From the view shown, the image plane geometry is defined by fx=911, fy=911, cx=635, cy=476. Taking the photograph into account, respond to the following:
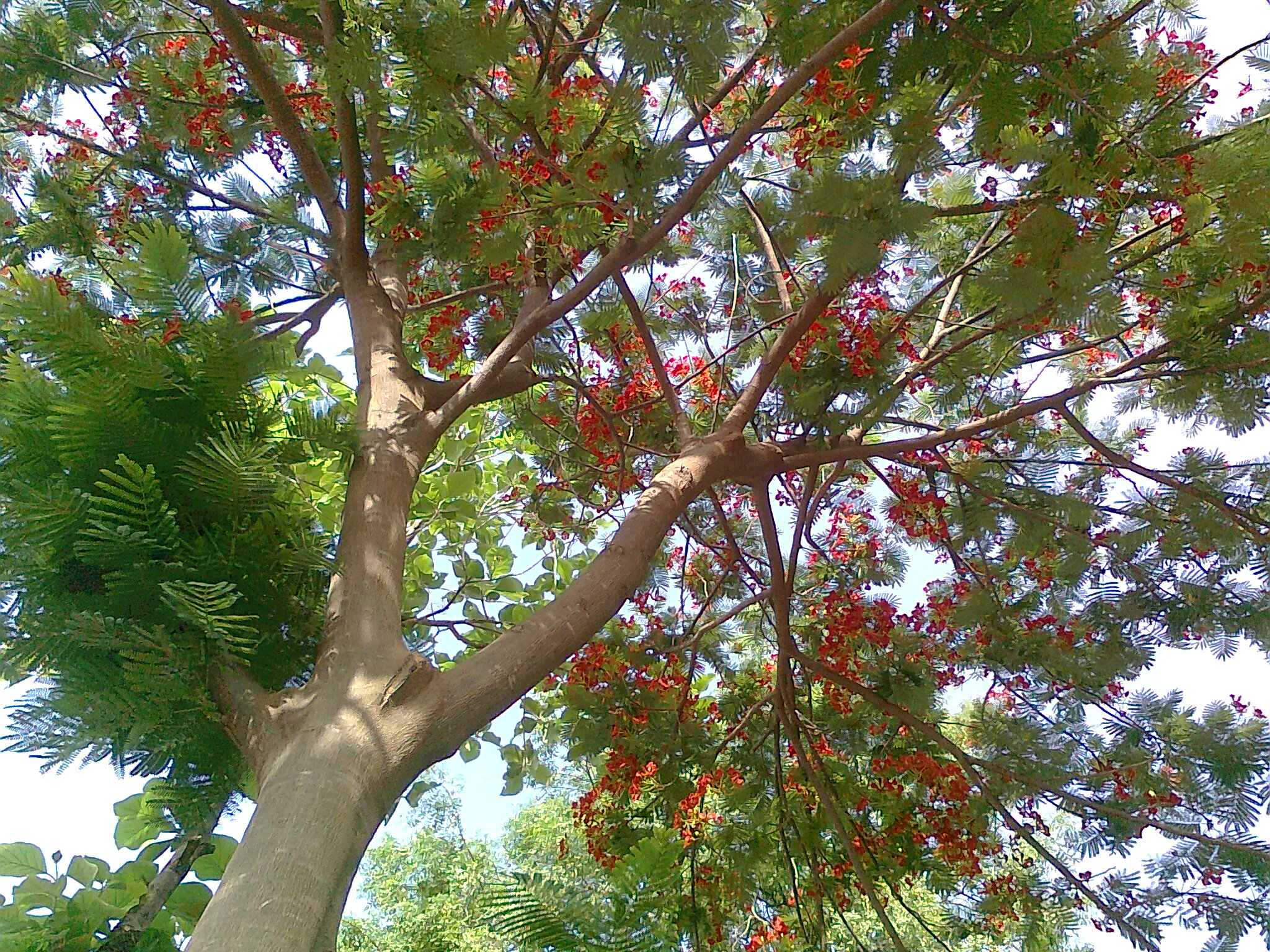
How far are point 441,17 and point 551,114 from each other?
363mm

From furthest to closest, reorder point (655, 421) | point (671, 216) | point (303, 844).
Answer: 1. point (655, 421)
2. point (671, 216)
3. point (303, 844)

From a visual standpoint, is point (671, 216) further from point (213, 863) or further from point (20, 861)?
point (20, 861)

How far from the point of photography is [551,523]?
12.0 ft

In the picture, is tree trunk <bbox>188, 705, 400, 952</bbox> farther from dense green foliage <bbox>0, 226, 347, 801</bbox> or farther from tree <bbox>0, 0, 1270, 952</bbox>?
dense green foliage <bbox>0, 226, 347, 801</bbox>

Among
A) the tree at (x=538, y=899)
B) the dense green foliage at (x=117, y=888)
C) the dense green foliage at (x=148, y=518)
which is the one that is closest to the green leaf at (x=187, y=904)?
the dense green foliage at (x=117, y=888)

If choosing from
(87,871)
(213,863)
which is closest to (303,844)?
(213,863)

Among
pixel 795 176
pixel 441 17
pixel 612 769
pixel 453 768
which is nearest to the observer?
pixel 441 17

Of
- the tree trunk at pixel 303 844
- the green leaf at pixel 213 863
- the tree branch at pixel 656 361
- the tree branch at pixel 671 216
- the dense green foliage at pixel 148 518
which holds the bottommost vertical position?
the tree trunk at pixel 303 844

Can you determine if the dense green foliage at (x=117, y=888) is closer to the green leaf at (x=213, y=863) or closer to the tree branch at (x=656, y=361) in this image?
the green leaf at (x=213, y=863)

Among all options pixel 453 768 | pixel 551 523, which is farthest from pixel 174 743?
pixel 453 768

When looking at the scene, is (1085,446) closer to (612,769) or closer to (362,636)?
(612,769)

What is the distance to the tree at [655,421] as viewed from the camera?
61.4 inches

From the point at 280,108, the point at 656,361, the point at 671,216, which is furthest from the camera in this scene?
the point at 656,361

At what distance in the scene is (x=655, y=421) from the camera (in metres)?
3.36
